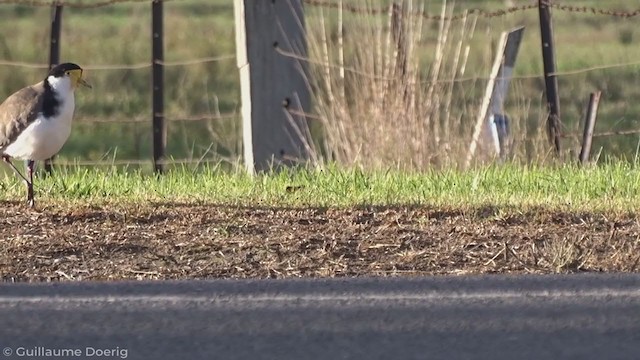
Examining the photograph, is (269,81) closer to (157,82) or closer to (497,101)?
(157,82)

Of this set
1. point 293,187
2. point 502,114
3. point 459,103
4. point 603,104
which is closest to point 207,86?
point 603,104

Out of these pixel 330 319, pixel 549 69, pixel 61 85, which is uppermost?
pixel 61 85

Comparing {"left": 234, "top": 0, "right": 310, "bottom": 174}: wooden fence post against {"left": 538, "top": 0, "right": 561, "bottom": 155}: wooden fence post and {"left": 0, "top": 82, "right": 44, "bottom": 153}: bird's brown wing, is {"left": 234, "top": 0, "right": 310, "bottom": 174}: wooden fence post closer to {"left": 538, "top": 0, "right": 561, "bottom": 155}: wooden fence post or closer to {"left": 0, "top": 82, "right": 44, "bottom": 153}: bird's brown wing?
{"left": 538, "top": 0, "right": 561, "bottom": 155}: wooden fence post

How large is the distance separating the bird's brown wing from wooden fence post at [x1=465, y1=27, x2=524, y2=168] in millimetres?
3280

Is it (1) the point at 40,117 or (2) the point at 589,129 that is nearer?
(1) the point at 40,117

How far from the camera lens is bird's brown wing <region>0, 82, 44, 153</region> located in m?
9.11

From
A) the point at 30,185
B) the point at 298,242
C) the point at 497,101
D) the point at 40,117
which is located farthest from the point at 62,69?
the point at 497,101

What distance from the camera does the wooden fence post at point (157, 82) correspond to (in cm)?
1235

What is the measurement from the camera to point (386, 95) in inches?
444

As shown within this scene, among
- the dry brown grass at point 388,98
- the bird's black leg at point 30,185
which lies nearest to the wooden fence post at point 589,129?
the dry brown grass at point 388,98

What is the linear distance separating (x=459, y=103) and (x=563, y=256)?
6.09m

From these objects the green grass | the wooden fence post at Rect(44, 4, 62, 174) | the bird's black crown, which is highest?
the bird's black crown

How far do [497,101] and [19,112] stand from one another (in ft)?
14.0

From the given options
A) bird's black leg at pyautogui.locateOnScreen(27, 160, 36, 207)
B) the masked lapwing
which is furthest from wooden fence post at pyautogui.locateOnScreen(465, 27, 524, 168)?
bird's black leg at pyautogui.locateOnScreen(27, 160, 36, 207)
